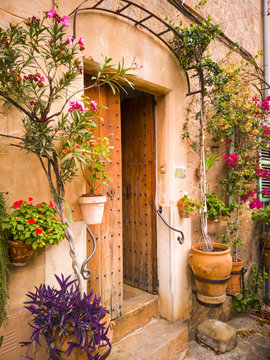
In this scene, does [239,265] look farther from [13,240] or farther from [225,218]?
[13,240]

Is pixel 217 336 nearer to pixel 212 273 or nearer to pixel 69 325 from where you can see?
pixel 212 273

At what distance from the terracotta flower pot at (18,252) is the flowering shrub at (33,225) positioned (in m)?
0.04

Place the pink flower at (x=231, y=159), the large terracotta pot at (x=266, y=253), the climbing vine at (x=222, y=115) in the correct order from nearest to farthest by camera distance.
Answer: the climbing vine at (x=222, y=115)
the pink flower at (x=231, y=159)
the large terracotta pot at (x=266, y=253)

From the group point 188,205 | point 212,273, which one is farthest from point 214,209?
point 212,273

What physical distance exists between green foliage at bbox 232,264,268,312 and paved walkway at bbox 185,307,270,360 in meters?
0.21

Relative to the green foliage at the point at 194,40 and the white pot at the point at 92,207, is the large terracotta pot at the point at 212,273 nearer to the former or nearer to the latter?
the white pot at the point at 92,207

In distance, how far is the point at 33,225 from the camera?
1.69m

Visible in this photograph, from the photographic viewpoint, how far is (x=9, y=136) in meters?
1.75

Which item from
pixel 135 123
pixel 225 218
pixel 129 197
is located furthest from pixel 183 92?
pixel 225 218

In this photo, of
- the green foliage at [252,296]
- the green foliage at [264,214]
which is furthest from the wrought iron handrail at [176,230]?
the green foliage at [264,214]

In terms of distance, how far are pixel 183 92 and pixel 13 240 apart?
275 cm

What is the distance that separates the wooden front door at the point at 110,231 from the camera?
273 centimetres

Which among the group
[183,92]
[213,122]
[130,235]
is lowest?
[130,235]

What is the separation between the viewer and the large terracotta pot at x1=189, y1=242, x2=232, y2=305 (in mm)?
3012
